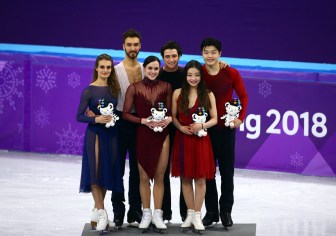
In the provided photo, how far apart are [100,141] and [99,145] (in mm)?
32

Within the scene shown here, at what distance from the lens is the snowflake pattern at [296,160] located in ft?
33.9

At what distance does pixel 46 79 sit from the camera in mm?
11219

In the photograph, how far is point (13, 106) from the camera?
11336mm

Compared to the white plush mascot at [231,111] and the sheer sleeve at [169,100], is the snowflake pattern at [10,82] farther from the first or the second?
the white plush mascot at [231,111]

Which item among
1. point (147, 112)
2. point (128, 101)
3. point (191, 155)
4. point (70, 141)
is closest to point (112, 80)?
point (128, 101)

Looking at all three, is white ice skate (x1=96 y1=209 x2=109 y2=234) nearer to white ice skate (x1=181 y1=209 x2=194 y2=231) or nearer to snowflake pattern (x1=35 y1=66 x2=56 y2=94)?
white ice skate (x1=181 y1=209 x2=194 y2=231)

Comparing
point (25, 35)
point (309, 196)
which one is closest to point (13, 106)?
point (25, 35)

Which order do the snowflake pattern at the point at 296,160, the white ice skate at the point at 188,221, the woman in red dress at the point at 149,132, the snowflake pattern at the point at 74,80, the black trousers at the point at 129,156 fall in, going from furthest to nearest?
the snowflake pattern at the point at 74,80 < the snowflake pattern at the point at 296,160 < the black trousers at the point at 129,156 < the white ice skate at the point at 188,221 < the woman in red dress at the point at 149,132

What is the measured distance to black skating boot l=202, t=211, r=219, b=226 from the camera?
7.73 meters

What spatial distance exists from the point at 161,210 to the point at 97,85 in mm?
1096

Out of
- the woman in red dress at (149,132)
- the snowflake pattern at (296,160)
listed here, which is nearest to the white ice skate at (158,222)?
the woman in red dress at (149,132)

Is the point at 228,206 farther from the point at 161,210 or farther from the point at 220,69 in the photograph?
the point at 220,69

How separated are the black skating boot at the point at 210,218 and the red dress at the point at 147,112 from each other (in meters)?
0.59

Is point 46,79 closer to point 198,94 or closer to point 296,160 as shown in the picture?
point 296,160
